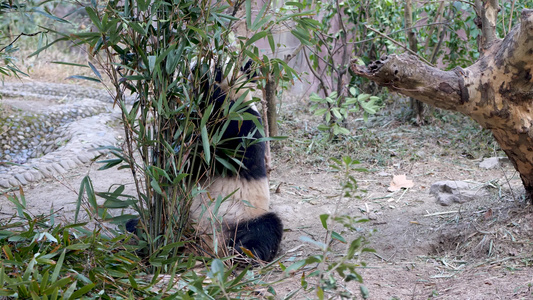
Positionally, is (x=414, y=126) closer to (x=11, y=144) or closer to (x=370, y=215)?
(x=370, y=215)

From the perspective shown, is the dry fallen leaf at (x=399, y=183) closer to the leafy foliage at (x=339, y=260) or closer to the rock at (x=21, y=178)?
the leafy foliage at (x=339, y=260)

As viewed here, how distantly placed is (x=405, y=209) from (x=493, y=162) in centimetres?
122

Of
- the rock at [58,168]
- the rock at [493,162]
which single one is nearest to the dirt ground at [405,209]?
the rock at [493,162]

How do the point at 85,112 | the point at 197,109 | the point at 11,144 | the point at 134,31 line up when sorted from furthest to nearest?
the point at 85,112 < the point at 11,144 < the point at 197,109 < the point at 134,31

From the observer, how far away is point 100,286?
5.55ft

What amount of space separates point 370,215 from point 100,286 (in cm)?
188

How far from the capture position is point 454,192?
3160 millimetres

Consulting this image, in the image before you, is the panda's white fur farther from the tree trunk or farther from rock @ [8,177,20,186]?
rock @ [8,177,20,186]

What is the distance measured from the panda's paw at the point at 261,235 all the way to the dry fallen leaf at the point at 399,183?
1.26 meters

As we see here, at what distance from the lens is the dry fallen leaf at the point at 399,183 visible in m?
3.54

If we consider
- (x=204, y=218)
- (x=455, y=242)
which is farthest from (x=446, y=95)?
(x=204, y=218)

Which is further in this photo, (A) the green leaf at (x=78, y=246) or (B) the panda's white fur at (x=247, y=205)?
(B) the panda's white fur at (x=247, y=205)

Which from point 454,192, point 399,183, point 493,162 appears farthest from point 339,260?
point 493,162

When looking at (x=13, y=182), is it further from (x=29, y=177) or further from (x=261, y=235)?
(x=261, y=235)
